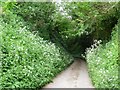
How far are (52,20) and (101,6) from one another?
5.94 m

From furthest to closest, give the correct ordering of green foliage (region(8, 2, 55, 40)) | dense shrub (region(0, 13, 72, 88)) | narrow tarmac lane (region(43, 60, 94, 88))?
green foliage (region(8, 2, 55, 40))
narrow tarmac lane (region(43, 60, 94, 88))
dense shrub (region(0, 13, 72, 88))

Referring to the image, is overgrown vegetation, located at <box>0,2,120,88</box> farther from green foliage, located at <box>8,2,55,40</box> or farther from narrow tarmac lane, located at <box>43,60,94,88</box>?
narrow tarmac lane, located at <box>43,60,94,88</box>

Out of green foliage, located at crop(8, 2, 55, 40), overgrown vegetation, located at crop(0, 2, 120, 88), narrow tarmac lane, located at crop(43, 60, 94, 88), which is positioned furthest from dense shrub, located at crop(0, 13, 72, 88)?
green foliage, located at crop(8, 2, 55, 40)

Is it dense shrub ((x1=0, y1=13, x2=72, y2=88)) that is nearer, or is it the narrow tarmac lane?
dense shrub ((x1=0, y1=13, x2=72, y2=88))

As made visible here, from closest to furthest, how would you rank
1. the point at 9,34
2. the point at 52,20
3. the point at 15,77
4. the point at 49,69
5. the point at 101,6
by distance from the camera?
the point at 15,77 < the point at 9,34 < the point at 101,6 < the point at 49,69 < the point at 52,20

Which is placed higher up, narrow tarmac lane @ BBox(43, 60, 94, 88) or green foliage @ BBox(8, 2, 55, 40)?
green foliage @ BBox(8, 2, 55, 40)

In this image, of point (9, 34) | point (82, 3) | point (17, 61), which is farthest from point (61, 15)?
point (17, 61)

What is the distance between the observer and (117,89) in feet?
21.8

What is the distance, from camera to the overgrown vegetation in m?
8.12

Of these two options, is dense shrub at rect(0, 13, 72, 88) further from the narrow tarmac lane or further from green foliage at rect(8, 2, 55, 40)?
green foliage at rect(8, 2, 55, 40)

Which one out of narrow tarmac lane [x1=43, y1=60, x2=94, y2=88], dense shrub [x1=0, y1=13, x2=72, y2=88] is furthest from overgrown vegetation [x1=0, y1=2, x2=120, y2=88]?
narrow tarmac lane [x1=43, y1=60, x2=94, y2=88]

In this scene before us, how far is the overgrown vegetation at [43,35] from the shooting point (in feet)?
26.7

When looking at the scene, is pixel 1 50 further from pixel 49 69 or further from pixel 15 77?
pixel 49 69

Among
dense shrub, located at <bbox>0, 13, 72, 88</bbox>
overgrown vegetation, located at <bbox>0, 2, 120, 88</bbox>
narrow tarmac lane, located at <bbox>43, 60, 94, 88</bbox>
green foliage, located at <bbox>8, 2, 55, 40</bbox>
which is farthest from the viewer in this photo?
green foliage, located at <bbox>8, 2, 55, 40</bbox>
